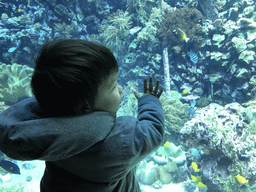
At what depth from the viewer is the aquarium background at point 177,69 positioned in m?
4.33

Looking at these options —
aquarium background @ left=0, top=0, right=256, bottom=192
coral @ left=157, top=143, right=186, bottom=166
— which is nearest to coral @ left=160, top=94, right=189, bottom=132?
aquarium background @ left=0, top=0, right=256, bottom=192

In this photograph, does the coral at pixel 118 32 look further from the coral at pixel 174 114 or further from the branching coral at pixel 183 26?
the coral at pixel 174 114

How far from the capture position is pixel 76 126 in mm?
535

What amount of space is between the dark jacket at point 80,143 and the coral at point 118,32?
27.3ft

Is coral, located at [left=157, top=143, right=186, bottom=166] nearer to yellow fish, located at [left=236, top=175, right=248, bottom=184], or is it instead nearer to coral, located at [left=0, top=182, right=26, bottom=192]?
yellow fish, located at [left=236, top=175, right=248, bottom=184]

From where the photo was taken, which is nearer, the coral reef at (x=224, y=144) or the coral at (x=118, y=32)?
the coral reef at (x=224, y=144)

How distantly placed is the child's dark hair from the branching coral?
277 inches

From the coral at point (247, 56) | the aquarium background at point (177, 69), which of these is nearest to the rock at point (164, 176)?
the aquarium background at point (177, 69)

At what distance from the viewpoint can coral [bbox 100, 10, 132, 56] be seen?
27.5ft

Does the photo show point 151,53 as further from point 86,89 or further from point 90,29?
point 86,89

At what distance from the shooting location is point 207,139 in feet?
14.2

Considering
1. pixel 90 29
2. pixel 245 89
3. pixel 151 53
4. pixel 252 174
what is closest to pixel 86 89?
pixel 252 174

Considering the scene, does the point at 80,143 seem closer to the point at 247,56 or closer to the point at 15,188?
the point at 15,188

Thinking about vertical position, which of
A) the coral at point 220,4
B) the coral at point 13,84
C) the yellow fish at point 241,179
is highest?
the coral at point 220,4
